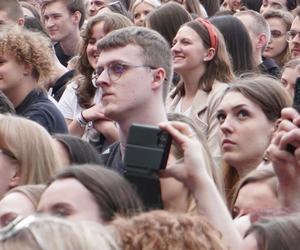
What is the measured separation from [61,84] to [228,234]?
5163mm

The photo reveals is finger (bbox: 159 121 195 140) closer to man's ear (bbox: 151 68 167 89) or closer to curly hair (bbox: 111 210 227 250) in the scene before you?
curly hair (bbox: 111 210 227 250)

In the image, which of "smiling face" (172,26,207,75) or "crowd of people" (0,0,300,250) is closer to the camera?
"crowd of people" (0,0,300,250)

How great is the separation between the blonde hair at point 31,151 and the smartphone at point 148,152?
0.88 metres

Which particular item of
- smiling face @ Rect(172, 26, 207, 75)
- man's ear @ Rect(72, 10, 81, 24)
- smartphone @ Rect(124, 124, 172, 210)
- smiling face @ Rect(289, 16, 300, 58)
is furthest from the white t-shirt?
man's ear @ Rect(72, 10, 81, 24)

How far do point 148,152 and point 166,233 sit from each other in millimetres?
783

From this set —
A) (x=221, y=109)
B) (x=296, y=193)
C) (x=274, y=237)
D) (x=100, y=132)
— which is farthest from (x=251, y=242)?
(x=100, y=132)

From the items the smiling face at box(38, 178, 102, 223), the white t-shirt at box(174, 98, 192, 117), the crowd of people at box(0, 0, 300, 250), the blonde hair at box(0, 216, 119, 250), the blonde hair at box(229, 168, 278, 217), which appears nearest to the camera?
the blonde hair at box(0, 216, 119, 250)

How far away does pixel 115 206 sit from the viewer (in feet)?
12.4

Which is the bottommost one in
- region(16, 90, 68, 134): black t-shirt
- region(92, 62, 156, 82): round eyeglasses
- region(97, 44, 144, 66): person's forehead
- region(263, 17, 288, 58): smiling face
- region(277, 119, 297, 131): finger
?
region(263, 17, 288, 58): smiling face

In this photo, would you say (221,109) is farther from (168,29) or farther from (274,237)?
(168,29)

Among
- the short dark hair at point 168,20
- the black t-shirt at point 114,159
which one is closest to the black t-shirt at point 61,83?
the short dark hair at point 168,20

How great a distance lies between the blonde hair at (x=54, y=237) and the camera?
9.07 ft

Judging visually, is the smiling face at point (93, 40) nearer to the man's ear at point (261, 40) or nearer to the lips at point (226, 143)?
the man's ear at point (261, 40)

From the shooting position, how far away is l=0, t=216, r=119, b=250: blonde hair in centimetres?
277
